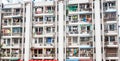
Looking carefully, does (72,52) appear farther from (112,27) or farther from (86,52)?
(112,27)

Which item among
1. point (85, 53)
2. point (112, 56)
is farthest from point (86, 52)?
point (112, 56)

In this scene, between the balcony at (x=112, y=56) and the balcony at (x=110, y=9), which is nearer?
the balcony at (x=112, y=56)

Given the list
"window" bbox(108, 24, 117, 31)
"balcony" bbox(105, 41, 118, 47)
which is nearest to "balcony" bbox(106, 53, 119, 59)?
Answer: "balcony" bbox(105, 41, 118, 47)

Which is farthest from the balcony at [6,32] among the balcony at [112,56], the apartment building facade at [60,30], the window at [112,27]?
the balcony at [112,56]

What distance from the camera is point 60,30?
4647 centimetres

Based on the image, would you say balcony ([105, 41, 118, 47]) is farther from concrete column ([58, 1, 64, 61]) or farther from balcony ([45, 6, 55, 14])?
balcony ([45, 6, 55, 14])

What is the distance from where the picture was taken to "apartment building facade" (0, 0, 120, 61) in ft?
145

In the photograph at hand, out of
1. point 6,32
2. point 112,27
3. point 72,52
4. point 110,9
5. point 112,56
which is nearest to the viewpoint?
point 112,56

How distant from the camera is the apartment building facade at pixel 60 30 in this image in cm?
4431

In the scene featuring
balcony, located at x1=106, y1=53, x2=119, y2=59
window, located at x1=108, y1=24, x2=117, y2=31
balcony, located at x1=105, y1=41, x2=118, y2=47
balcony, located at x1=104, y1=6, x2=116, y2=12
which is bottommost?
balcony, located at x1=106, y1=53, x2=119, y2=59

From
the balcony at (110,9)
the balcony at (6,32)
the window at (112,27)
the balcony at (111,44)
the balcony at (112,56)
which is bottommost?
the balcony at (112,56)

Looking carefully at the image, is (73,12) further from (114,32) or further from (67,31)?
(114,32)

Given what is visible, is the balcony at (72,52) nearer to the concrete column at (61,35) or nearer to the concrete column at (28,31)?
the concrete column at (61,35)

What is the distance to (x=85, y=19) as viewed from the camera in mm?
46188
